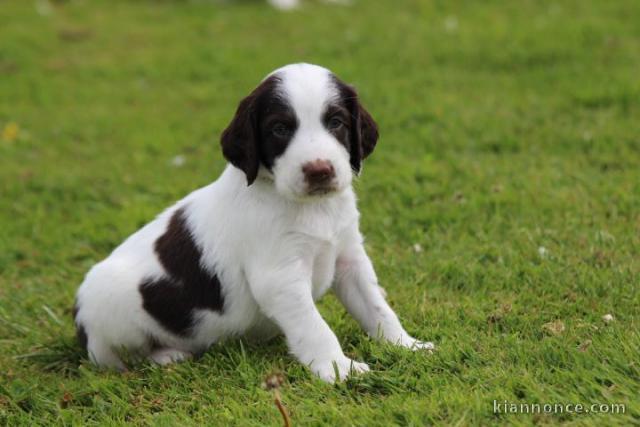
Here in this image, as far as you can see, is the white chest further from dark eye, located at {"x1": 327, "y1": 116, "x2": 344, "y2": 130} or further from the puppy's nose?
dark eye, located at {"x1": 327, "y1": 116, "x2": 344, "y2": 130}

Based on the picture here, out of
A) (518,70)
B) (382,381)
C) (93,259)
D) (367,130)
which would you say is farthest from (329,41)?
(382,381)

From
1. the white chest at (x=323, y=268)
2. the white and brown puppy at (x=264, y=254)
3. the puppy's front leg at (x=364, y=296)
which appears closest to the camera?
the white and brown puppy at (x=264, y=254)

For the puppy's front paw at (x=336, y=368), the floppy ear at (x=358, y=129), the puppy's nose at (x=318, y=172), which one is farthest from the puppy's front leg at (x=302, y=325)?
the floppy ear at (x=358, y=129)

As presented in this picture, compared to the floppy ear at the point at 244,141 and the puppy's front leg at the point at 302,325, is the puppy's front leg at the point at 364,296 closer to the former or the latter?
the puppy's front leg at the point at 302,325

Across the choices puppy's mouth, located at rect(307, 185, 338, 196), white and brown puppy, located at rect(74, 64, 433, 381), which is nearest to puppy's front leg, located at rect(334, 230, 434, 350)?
white and brown puppy, located at rect(74, 64, 433, 381)

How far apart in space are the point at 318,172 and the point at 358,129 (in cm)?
44

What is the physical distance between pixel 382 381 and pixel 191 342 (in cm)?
112

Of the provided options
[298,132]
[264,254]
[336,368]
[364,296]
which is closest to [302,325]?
[336,368]

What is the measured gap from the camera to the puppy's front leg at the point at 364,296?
14.2ft

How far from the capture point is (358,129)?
163 inches

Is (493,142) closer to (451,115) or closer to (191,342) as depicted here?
(451,115)

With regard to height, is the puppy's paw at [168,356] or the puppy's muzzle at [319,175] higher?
the puppy's muzzle at [319,175]

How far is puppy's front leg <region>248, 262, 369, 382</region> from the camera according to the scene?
4004 mm

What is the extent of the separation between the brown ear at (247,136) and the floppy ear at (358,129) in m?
0.36
